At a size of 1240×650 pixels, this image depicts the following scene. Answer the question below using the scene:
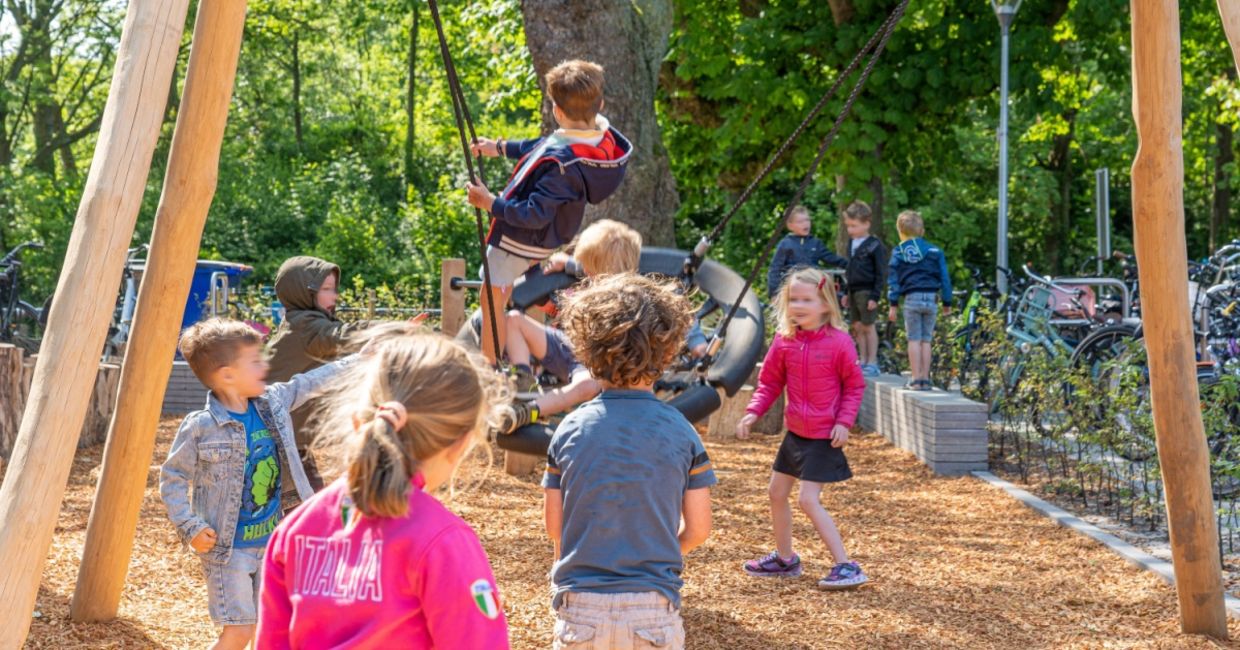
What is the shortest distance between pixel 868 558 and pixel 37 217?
59.6ft

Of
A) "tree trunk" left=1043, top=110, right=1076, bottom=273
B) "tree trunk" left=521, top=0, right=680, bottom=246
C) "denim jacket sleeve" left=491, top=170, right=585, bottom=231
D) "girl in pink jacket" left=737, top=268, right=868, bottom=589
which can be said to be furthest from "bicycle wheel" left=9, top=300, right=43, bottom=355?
"tree trunk" left=1043, top=110, right=1076, bottom=273

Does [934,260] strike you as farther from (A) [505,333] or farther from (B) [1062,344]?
(A) [505,333]

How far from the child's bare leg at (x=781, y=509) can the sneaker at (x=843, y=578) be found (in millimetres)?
264

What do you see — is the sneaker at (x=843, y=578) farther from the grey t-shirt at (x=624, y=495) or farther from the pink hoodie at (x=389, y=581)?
the pink hoodie at (x=389, y=581)

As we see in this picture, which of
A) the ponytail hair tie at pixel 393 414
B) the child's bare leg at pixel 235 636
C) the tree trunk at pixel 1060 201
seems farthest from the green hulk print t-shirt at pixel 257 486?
the tree trunk at pixel 1060 201

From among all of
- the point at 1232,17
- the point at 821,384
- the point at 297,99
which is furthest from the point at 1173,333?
the point at 297,99

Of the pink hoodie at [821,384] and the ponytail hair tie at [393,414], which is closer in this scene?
the ponytail hair tie at [393,414]

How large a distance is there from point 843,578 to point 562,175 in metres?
2.04

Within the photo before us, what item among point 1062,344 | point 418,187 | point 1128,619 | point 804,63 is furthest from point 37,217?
point 1128,619

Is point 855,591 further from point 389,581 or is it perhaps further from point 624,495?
point 389,581

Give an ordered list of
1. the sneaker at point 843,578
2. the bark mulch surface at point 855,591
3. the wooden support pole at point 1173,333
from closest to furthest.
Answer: the wooden support pole at point 1173,333 → the bark mulch surface at point 855,591 → the sneaker at point 843,578

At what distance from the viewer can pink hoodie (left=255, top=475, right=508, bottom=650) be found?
181cm

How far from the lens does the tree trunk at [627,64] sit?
8.79 meters

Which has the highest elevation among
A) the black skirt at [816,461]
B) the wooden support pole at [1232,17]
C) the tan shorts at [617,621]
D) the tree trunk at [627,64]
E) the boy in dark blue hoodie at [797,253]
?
the tree trunk at [627,64]
